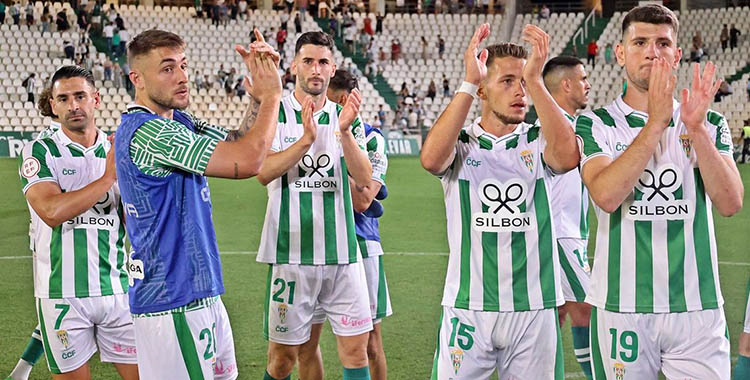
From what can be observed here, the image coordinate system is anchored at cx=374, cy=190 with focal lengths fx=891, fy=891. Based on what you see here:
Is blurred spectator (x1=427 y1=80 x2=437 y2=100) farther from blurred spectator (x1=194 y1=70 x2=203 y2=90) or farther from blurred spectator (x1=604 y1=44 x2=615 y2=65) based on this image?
blurred spectator (x1=194 y1=70 x2=203 y2=90)

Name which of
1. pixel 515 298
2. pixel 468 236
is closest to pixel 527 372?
→ pixel 515 298

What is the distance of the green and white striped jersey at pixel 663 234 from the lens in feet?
12.7

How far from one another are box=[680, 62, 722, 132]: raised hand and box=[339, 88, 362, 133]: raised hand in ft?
6.17

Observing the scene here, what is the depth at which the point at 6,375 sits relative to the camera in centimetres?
665

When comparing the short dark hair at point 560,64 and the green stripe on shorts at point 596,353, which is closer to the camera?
the green stripe on shorts at point 596,353

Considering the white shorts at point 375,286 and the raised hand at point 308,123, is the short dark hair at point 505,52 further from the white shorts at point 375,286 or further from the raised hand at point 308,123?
the white shorts at point 375,286

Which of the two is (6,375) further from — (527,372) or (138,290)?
(527,372)

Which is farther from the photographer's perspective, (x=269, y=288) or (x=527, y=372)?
(x=269, y=288)

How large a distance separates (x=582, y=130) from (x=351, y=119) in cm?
147

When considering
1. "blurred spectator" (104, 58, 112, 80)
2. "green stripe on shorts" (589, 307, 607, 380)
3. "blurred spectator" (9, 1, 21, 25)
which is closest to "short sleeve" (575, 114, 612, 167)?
"green stripe on shorts" (589, 307, 607, 380)

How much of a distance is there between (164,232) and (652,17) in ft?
7.65

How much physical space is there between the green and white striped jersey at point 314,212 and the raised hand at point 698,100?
7.71ft

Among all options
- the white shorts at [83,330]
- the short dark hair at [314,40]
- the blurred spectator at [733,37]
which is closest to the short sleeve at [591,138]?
the short dark hair at [314,40]

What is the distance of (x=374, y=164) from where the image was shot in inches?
237
